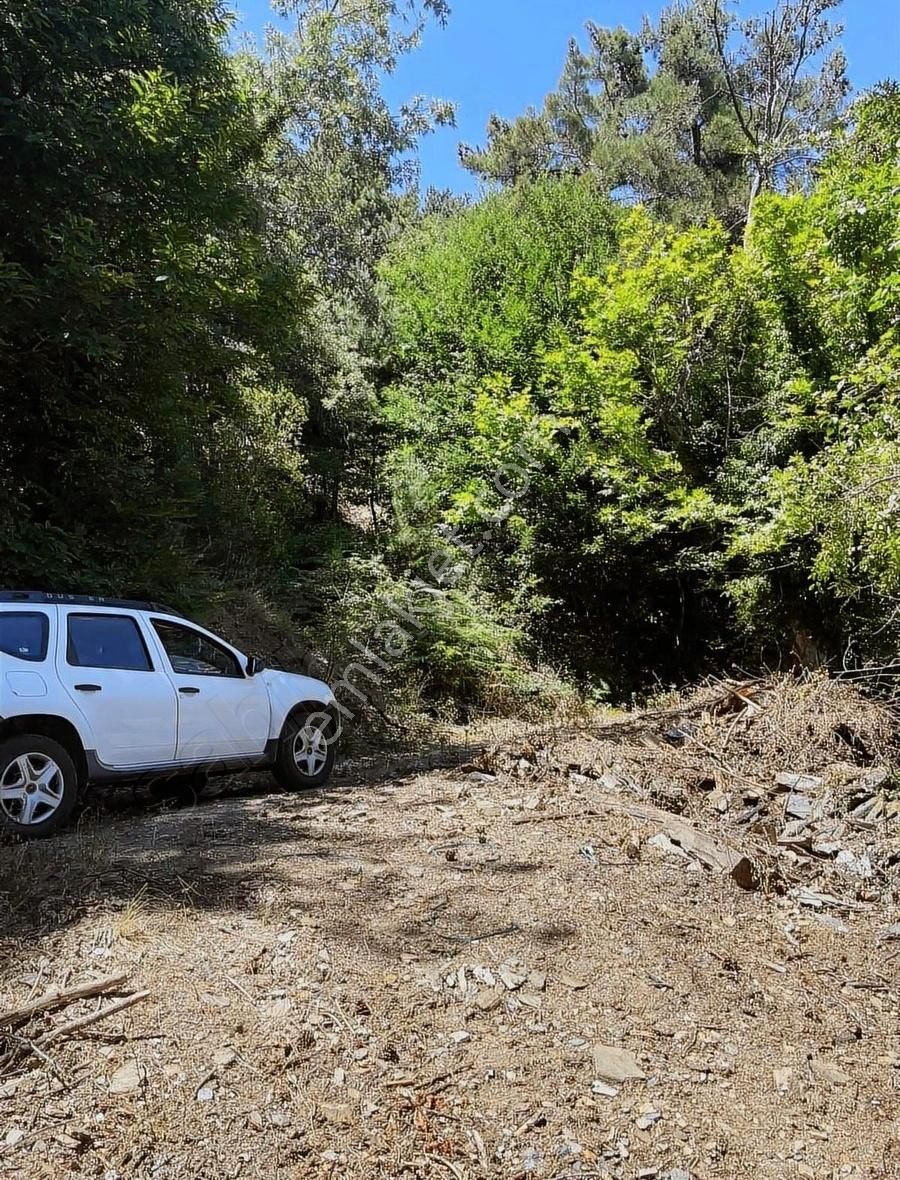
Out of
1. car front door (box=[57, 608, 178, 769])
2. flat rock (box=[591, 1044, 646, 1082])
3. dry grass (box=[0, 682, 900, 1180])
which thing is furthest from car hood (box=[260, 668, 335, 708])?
flat rock (box=[591, 1044, 646, 1082])

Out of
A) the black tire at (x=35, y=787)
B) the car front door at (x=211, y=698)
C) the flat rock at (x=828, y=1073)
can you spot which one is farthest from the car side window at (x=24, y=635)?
the flat rock at (x=828, y=1073)

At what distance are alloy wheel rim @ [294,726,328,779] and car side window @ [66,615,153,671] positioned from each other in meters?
1.77

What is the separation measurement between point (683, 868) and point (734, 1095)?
7.66 feet

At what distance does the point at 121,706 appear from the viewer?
618 centimetres

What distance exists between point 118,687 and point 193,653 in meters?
0.90

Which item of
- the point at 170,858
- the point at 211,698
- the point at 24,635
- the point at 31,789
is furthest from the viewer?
the point at 211,698

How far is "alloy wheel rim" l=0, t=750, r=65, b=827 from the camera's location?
5539mm

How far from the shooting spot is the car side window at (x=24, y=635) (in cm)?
580

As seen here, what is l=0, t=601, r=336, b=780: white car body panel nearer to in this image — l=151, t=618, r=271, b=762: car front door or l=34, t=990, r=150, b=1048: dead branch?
l=151, t=618, r=271, b=762: car front door

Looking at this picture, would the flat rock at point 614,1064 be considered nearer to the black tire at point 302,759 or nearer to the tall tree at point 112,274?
the black tire at point 302,759

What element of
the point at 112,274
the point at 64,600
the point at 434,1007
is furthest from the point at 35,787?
the point at 112,274

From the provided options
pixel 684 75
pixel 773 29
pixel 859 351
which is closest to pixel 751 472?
pixel 859 351

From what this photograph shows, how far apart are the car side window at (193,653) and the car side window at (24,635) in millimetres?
966

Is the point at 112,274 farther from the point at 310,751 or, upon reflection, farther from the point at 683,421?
the point at 683,421
